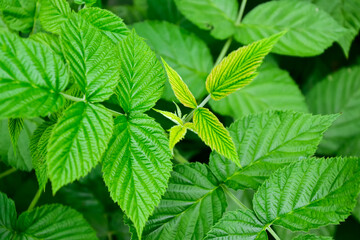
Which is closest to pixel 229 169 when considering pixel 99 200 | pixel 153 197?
pixel 153 197

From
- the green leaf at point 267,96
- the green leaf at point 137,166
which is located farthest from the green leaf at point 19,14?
the green leaf at point 267,96

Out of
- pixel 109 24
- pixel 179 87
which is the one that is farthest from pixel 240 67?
pixel 109 24

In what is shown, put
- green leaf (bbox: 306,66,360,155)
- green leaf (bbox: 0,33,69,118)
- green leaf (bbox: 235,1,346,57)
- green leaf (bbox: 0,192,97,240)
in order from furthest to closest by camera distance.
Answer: green leaf (bbox: 306,66,360,155) → green leaf (bbox: 235,1,346,57) → green leaf (bbox: 0,192,97,240) → green leaf (bbox: 0,33,69,118)

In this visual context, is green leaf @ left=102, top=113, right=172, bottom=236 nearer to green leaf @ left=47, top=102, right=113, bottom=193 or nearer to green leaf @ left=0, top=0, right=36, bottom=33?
green leaf @ left=47, top=102, right=113, bottom=193

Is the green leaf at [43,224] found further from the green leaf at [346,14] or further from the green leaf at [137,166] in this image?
the green leaf at [346,14]

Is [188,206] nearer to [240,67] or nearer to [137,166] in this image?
[137,166]

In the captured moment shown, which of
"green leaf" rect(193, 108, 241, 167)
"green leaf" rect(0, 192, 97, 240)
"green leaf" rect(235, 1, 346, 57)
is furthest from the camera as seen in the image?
"green leaf" rect(235, 1, 346, 57)

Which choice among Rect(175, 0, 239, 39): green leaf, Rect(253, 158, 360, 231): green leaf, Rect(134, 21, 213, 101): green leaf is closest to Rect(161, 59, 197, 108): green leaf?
Rect(253, 158, 360, 231): green leaf

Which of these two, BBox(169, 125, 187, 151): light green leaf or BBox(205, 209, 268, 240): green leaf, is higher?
BBox(169, 125, 187, 151): light green leaf
